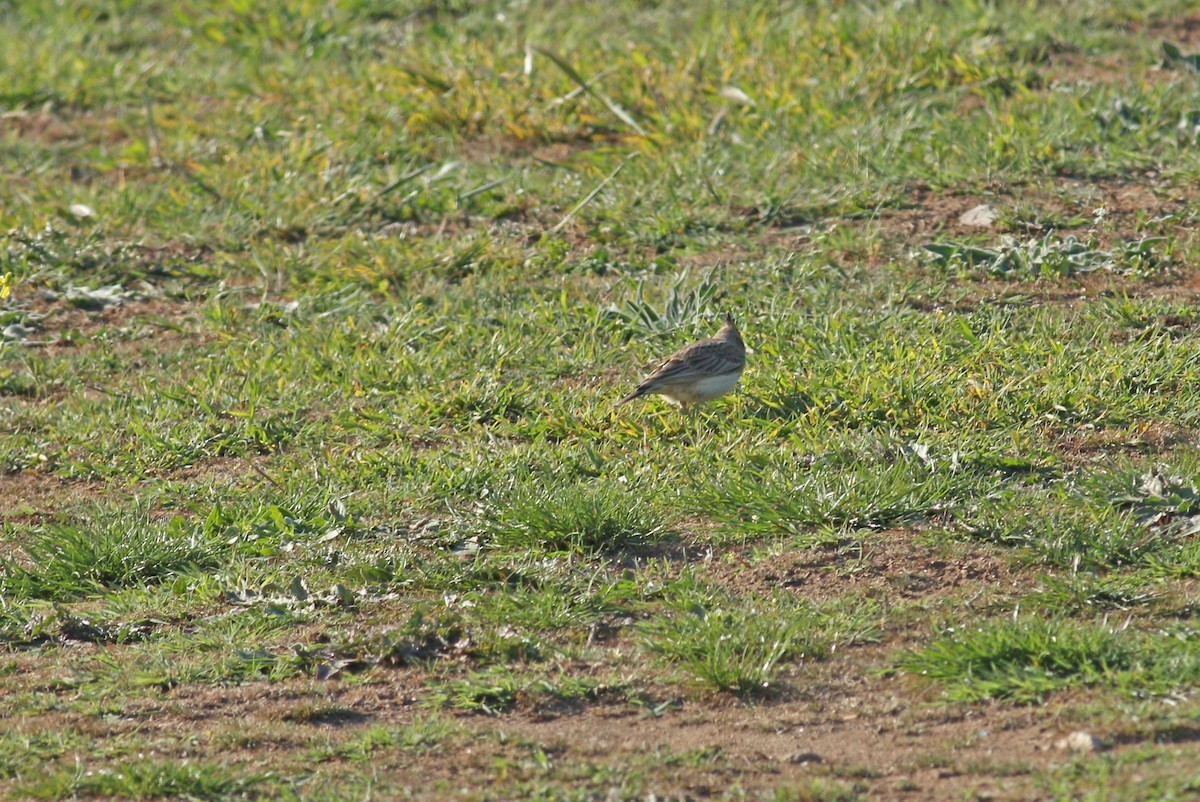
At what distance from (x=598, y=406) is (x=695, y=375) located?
0.57 meters

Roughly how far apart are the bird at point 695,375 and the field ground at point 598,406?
0.18 meters

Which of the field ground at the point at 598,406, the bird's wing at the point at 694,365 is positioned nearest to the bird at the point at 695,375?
the bird's wing at the point at 694,365

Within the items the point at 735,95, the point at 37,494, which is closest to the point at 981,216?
the point at 735,95

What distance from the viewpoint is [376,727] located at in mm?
5168

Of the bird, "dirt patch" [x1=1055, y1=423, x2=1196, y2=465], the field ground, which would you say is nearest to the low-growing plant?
the field ground

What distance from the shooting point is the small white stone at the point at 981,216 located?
8.92 metres

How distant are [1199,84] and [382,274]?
16.9 feet

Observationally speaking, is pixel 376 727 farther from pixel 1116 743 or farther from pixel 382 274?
pixel 382 274

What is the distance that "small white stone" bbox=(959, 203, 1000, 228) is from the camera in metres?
8.92

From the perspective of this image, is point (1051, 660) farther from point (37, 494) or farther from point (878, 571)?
point (37, 494)

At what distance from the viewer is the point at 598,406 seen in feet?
25.0

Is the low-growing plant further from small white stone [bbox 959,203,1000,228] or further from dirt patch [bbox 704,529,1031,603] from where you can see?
Result: small white stone [bbox 959,203,1000,228]

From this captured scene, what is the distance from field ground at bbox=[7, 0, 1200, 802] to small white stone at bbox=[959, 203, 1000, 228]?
0.30 feet

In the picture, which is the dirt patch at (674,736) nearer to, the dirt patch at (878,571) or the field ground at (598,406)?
the field ground at (598,406)
